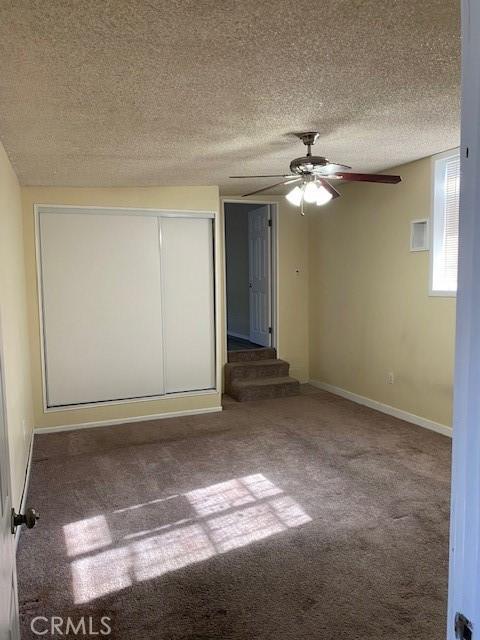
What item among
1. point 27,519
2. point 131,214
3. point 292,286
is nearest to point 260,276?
point 292,286

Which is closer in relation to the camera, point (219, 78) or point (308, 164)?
point (219, 78)

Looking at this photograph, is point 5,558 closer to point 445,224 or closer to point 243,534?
point 243,534

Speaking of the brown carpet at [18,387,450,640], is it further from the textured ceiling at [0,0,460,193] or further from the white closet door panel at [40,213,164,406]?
the textured ceiling at [0,0,460,193]

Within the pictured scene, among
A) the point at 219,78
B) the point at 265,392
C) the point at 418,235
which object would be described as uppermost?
the point at 219,78

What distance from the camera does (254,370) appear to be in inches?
237

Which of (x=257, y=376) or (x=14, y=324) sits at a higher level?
→ (x=14, y=324)

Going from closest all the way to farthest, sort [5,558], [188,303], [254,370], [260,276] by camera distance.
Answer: [5,558] → [188,303] → [254,370] → [260,276]

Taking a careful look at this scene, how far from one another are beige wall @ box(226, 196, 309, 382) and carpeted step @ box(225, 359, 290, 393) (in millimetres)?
322

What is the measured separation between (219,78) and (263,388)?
13.3 feet

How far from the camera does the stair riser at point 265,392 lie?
5.66 m

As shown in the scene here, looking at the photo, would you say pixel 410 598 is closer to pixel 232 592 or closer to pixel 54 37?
pixel 232 592

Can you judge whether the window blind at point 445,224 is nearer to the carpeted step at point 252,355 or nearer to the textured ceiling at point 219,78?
the textured ceiling at point 219,78

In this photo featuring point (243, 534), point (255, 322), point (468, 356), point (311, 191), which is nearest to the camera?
point (468, 356)

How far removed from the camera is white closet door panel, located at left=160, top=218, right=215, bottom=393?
5.05m
